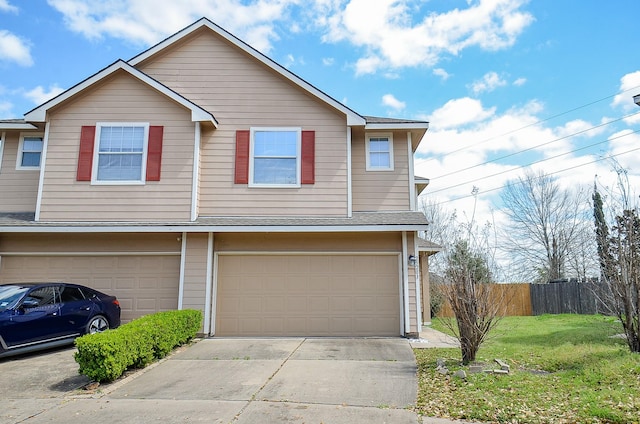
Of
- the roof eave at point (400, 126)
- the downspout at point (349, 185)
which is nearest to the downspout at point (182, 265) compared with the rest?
the downspout at point (349, 185)

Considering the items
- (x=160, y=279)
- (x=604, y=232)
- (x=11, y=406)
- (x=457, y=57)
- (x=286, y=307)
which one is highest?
(x=457, y=57)

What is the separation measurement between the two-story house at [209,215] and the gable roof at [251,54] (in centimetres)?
6

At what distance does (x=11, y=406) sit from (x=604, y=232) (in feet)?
37.1

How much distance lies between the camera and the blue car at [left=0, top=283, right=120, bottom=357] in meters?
7.51

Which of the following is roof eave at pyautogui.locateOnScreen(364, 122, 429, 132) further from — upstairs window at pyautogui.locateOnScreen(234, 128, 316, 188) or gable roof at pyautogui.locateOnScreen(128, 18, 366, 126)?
upstairs window at pyautogui.locateOnScreen(234, 128, 316, 188)

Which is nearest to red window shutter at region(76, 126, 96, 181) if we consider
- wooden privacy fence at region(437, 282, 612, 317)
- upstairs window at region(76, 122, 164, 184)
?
upstairs window at region(76, 122, 164, 184)

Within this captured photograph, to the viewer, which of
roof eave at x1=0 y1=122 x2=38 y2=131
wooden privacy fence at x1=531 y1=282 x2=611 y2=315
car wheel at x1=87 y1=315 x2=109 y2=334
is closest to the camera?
car wheel at x1=87 y1=315 x2=109 y2=334

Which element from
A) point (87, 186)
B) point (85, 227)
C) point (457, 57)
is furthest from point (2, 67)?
point (457, 57)

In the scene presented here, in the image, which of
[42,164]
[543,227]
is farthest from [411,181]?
[543,227]

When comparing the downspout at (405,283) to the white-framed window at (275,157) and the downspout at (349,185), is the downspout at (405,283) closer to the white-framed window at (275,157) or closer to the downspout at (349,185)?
the downspout at (349,185)

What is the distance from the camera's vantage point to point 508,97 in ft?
55.8

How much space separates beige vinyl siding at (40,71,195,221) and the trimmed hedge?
9.85ft

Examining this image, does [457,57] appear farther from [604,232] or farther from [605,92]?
[604,232]

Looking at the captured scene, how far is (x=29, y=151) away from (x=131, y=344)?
7.93m
